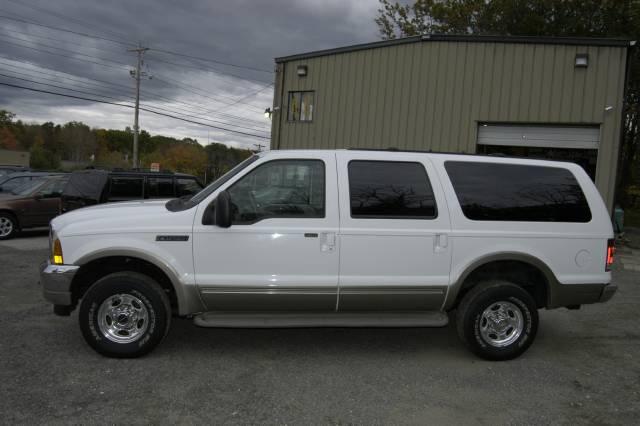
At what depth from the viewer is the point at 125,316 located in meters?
4.57

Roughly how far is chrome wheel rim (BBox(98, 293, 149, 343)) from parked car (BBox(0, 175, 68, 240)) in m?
9.29

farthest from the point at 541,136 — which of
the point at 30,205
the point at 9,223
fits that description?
the point at 9,223

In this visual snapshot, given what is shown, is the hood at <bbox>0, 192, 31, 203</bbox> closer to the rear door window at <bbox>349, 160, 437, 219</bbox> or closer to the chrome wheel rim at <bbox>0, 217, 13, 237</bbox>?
the chrome wheel rim at <bbox>0, 217, 13, 237</bbox>

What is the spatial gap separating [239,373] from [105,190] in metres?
7.30

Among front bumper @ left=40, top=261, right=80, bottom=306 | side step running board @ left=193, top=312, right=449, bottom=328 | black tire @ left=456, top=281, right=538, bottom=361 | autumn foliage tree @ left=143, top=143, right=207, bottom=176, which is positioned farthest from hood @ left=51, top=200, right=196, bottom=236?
autumn foliage tree @ left=143, top=143, right=207, bottom=176

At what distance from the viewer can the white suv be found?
448 cm

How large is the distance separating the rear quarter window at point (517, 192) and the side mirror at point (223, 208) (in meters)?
2.12

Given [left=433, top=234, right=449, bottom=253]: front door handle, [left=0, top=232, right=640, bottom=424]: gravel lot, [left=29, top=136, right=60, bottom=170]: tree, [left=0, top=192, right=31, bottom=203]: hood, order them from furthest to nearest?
1. [left=29, top=136, right=60, bottom=170]: tree
2. [left=0, top=192, right=31, bottom=203]: hood
3. [left=433, top=234, right=449, bottom=253]: front door handle
4. [left=0, top=232, right=640, bottom=424]: gravel lot

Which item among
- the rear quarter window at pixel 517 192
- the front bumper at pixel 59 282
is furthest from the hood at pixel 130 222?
the rear quarter window at pixel 517 192

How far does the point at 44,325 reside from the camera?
5.54 m

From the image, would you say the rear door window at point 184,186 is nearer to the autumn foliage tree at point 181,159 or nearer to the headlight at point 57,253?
the headlight at point 57,253

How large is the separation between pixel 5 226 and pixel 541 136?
1454cm

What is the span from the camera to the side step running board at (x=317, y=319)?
14.9ft

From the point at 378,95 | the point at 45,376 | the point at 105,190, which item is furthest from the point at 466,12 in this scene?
the point at 45,376
